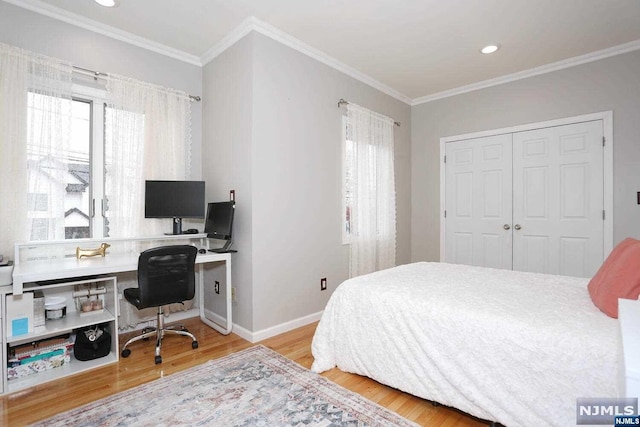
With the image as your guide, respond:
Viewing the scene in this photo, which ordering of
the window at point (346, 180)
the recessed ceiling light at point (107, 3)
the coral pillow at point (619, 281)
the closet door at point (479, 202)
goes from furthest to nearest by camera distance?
the closet door at point (479, 202) → the window at point (346, 180) → the recessed ceiling light at point (107, 3) → the coral pillow at point (619, 281)

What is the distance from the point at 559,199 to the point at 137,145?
4351 millimetres

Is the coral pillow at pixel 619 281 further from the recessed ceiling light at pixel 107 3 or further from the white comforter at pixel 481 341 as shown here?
the recessed ceiling light at pixel 107 3

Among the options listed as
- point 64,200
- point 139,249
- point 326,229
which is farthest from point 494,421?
point 64,200

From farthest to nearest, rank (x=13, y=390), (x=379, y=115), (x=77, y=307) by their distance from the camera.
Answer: (x=379, y=115) < (x=77, y=307) < (x=13, y=390)

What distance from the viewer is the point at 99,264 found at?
2258 mm

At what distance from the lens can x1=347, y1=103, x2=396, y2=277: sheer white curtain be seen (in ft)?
12.0

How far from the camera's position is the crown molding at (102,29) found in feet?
8.13

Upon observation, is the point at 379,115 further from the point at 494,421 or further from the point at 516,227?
the point at 494,421

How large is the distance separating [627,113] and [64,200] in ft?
16.9

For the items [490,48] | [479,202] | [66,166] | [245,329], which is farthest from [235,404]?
[490,48]

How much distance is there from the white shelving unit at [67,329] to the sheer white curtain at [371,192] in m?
2.29

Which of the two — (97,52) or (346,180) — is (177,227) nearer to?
(97,52)

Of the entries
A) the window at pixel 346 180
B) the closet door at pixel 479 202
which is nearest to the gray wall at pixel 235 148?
the window at pixel 346 180

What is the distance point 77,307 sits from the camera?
101 inches
